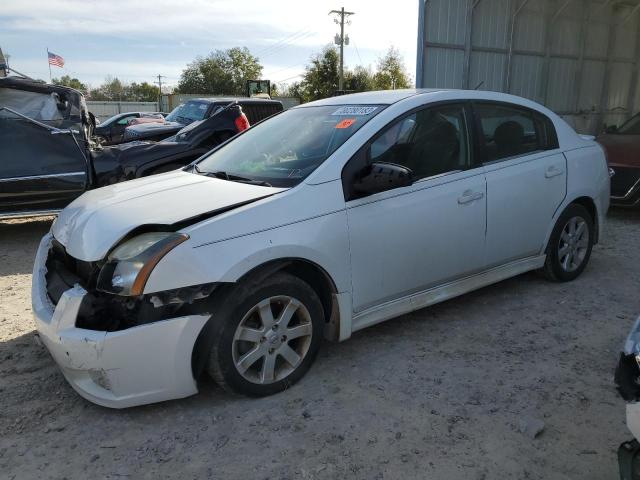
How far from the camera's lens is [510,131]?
4172 millimetres

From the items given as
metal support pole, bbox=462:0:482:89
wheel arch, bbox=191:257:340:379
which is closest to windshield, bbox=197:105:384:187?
wheel arch, bbox=191:257:340:379

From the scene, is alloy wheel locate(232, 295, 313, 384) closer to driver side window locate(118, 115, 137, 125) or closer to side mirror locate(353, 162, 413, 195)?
side mirror locate(353, 162, 413, 195)

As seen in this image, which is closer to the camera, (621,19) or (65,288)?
(65,288)

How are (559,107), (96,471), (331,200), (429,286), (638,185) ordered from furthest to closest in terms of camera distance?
(559,107) → (638,185) → (429,286) → (331,200) → (96,471)

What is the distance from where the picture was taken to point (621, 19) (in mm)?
16844

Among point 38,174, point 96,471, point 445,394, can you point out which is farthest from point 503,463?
point 38,174

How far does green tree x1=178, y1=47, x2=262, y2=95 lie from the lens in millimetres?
65688

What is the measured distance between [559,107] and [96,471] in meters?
17.1

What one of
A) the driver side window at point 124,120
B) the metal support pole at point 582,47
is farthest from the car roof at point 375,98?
the driver side window at point 124,120

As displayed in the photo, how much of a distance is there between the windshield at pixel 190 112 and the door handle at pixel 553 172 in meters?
8.66

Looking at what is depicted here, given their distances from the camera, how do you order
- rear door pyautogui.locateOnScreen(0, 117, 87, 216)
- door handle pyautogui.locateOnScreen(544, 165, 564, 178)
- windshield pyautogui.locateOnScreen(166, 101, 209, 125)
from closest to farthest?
1. door handle pyautogui.locateOnScreen(544, 165, 564, 178)
2. rear door pyautogui.locateOnScreen(0, 117, 87, 216)
3. windshield pyautogui.locateOnScreen(166, 101, 209, 125)

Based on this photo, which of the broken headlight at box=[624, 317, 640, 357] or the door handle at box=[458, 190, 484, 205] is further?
the door handle at box=[458, 190, 484, 205]

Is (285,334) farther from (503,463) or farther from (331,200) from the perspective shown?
(503,463)

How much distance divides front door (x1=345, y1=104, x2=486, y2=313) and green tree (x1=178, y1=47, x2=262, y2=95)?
6431cm
